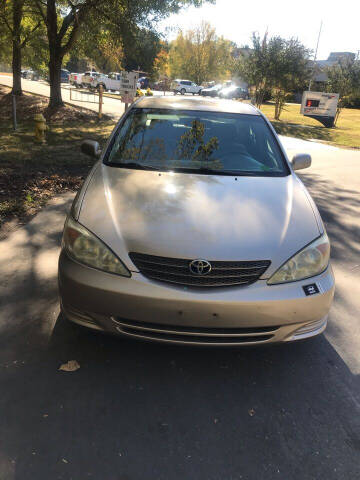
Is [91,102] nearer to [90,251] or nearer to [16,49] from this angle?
[16,49]

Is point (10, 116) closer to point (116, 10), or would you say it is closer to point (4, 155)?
point (116, 10)

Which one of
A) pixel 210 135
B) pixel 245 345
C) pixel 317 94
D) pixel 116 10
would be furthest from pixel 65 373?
pixel 317 94

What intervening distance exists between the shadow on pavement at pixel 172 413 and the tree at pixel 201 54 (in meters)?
55.8

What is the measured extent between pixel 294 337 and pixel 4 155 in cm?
819

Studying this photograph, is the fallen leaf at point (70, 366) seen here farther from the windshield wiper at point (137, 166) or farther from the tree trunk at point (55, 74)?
the tree trunk at point (55, 74)

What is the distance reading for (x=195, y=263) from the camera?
98.7 inches

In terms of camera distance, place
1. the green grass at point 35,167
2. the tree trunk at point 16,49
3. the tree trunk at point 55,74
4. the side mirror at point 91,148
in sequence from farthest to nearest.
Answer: the tree trunk at point 16,49 → the tree trunk at point 55,74 → the green grass at point 35,167 → the side mirror at point 91,148

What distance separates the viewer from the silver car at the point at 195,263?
247 centimetres

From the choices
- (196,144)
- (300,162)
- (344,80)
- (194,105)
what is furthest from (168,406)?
(344,80)

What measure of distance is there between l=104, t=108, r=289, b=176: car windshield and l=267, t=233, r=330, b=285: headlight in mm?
1100

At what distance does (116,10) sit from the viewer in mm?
15219

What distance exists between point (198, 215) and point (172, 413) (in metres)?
1.25

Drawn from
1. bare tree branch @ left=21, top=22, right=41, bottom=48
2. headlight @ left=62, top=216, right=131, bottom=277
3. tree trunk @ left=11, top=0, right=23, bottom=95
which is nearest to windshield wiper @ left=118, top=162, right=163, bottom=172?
headlight @ left=62, top=216, right=131, bottom=277

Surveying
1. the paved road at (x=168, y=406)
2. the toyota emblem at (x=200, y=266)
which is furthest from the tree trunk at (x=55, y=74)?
the toyota emblem at (x=200, y=266)
